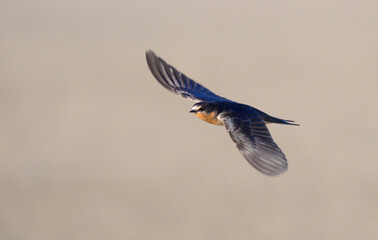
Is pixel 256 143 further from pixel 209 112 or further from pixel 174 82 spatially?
pixel 174 82

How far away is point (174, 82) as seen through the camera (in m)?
5.64

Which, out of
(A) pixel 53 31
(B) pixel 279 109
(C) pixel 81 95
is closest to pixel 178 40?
(A) pixel 53 31

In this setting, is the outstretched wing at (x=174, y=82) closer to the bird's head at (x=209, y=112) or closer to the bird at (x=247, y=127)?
the bird at (x=247, y=127)

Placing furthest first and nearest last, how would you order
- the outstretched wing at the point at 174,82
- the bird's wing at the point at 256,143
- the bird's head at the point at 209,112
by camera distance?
the outstretched wing at the point at 174,82 → the bird's head at the point at 209,112 → the bird's wing at the point at 256,143

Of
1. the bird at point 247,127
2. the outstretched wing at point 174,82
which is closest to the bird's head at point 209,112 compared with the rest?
the bird at point 247,127

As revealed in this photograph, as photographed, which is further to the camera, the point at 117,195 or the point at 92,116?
the point at 92,116

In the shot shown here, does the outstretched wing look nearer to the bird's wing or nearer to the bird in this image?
the bird

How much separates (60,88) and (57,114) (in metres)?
1.19

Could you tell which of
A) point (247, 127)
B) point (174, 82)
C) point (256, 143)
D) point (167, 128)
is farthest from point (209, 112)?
point (167, 128)

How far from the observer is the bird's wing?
4.24 meters

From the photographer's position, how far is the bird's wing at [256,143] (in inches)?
167

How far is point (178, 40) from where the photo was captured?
52.9 ft

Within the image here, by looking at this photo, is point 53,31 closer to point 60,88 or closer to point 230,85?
point 60,88

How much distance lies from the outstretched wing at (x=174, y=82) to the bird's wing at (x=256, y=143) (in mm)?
705
